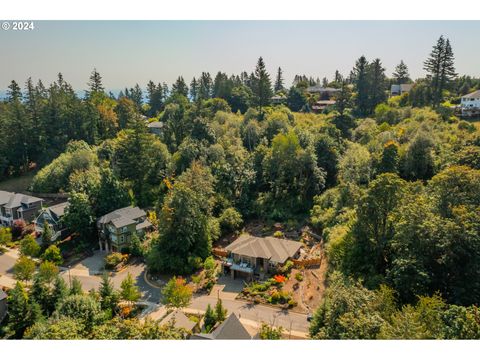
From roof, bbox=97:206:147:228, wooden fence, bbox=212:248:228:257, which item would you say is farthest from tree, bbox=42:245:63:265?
wooden fence, bbox=212:248:228:257

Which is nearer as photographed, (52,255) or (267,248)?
(267,248)

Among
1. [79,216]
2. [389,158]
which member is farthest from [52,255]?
[389,158]

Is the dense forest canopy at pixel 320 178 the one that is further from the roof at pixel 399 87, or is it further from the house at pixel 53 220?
the roof at pixel 399 87

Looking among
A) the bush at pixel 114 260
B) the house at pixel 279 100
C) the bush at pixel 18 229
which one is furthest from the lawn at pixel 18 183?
the house at pixel 279 100

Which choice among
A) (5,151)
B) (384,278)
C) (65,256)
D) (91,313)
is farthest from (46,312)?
(5,151)

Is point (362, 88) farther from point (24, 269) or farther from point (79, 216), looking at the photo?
point (24, 269)
